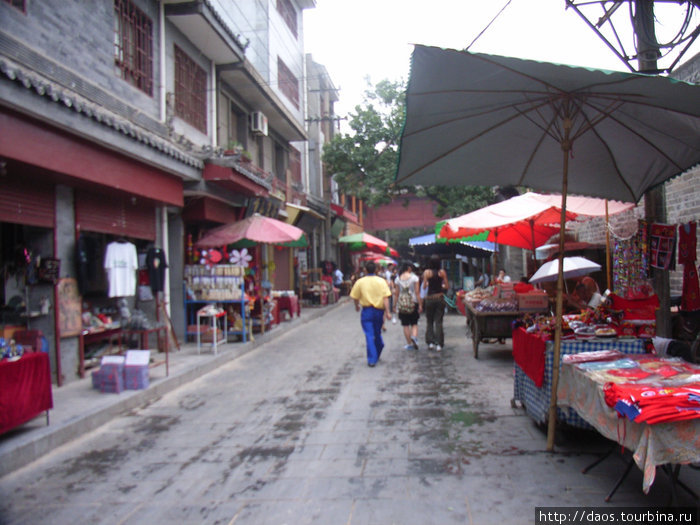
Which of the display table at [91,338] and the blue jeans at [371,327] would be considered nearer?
the display table at [91,338]

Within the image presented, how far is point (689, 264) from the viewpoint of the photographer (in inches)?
217

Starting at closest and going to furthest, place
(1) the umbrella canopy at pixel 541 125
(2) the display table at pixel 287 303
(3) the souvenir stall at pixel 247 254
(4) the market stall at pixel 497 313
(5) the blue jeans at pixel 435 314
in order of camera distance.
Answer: (1) the umbrella canopy at pixel 541 125 → (4) the market stall at pixel 497 313 → (5) the blue jeans at pixel 435 314 → (3) the souvenir stall at pixel 247 254 → (2) the display table at pixel 287 303

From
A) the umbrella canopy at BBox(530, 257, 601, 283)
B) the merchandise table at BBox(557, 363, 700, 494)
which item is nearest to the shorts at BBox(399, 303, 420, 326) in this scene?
the umbrella canopy at BBox(530, 257, 601, 283)

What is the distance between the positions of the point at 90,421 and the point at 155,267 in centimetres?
462

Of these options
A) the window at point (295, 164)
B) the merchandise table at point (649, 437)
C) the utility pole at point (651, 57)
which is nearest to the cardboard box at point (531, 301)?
the utility pole at point (651, 57)

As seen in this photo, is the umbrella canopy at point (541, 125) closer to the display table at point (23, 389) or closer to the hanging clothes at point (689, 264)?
the hanging clothes at point (689, 264)

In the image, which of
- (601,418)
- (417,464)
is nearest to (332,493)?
(417,464)

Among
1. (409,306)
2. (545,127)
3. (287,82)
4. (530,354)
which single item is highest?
(287,82)

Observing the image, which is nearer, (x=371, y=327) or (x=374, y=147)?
(x=371, y=327)

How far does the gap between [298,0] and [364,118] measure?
5987mm

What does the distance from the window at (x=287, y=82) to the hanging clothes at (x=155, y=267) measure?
39.0 ft

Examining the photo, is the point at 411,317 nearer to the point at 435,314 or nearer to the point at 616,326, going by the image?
the point at 435,314

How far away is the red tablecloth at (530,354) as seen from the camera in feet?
15.4

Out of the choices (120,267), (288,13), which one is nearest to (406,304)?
(120,267)
